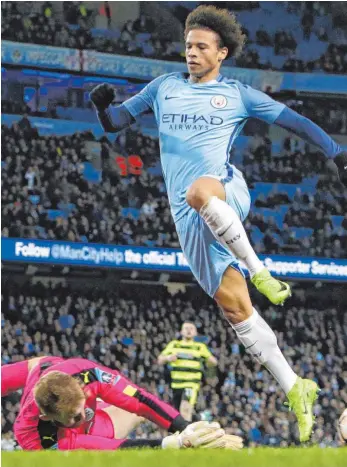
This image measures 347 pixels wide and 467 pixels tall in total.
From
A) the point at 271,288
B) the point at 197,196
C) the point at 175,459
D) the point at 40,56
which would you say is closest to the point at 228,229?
the point at 197,196

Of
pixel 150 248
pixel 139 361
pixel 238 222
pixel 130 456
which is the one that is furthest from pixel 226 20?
pixel 150 248

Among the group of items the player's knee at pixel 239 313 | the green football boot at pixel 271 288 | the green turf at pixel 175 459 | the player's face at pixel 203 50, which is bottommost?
the green turf at pixel 175 459

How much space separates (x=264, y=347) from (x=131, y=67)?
2117 cm

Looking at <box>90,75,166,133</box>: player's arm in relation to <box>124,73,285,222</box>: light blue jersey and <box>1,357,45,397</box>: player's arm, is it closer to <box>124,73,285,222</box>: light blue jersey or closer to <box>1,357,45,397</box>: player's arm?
<box>124,73,285,222</box>: light blue jersey

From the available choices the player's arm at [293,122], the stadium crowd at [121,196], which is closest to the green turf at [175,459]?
the player's arm at [293,122]

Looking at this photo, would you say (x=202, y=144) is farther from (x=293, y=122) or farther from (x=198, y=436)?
(x=198, y=436)

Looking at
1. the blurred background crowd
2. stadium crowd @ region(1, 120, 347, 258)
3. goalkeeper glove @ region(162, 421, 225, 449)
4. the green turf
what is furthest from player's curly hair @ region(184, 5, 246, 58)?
stadium crowd @ region(1, 120, 347, 258)

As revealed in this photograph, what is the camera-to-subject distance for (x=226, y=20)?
6945 millimetres

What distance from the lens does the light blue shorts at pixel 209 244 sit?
6.65 metres

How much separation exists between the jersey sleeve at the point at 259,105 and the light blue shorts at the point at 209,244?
0.45 metres

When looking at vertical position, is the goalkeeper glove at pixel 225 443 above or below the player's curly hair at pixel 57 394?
below

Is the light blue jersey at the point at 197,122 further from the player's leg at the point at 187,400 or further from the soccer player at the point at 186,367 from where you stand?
the player's leg at the point at 187,400

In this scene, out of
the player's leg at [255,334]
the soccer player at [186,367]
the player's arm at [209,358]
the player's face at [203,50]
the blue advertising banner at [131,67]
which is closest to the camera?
the player's leg at [255,334]

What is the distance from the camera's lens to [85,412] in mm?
6676
